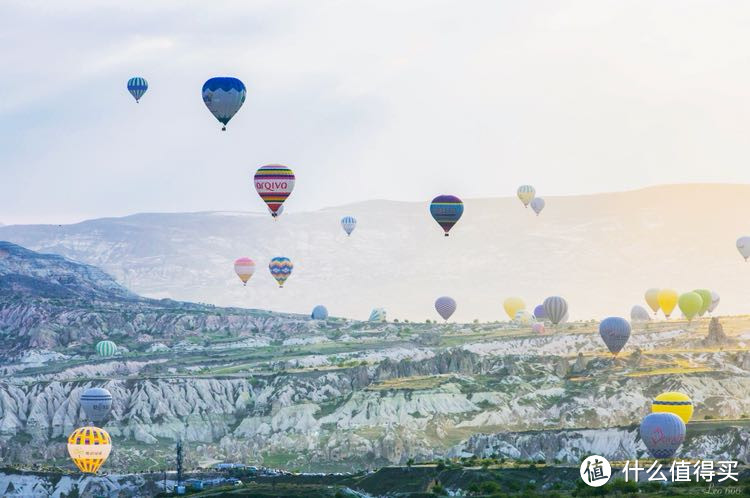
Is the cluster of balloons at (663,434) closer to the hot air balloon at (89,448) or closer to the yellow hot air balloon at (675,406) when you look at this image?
the yellow hot air balloon at (675,406)

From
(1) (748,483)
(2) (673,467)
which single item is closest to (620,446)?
(2) (673,467)

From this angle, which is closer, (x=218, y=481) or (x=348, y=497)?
(x=348, y=497)

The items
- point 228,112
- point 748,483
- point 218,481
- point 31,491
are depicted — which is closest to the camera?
point 748,483

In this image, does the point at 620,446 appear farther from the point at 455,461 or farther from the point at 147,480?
the point at 147,480

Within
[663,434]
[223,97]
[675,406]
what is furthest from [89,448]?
[663,434]

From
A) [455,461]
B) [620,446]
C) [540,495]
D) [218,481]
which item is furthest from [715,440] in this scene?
[218,481]

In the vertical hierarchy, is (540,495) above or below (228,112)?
below

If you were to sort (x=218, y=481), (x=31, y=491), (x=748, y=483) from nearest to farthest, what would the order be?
(x=748, y=483) → (x=218, y=481) → (x=31, y=491)

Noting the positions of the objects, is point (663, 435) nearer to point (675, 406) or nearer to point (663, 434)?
point (663, 434)
